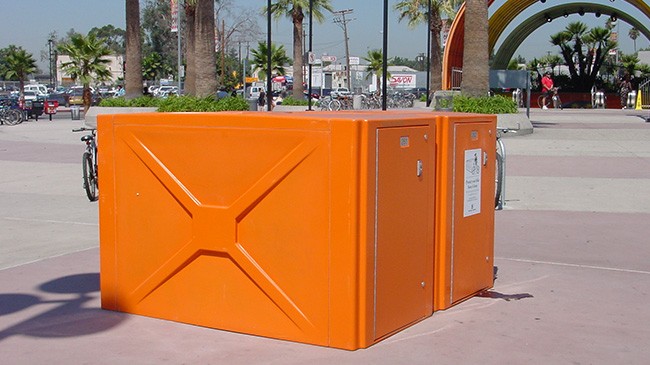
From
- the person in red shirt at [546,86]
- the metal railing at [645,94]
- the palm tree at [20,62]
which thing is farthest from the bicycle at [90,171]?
the palm tree at [20,62]

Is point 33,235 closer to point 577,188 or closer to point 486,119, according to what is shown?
point 486,119

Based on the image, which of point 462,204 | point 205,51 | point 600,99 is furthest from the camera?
point 600,99

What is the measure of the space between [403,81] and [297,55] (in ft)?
133

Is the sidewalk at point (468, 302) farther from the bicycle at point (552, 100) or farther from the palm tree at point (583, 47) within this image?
the palm tree at point (583, 47)

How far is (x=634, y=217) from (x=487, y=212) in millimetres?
4400

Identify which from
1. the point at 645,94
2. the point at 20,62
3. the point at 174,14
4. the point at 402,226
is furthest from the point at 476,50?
the point at 20,62

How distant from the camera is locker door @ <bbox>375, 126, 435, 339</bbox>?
5.21m

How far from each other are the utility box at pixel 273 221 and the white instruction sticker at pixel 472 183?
1.62ft

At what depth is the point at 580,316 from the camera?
19.8 ft

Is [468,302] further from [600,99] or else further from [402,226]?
[600,99]

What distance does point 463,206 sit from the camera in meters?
6.21

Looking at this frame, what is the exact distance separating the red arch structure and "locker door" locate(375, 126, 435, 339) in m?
32.8

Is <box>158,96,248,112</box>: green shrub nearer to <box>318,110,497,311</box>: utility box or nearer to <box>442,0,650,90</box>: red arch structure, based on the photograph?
<box>442,0,650,90</box>: red arch structure

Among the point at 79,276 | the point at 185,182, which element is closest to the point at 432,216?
the point at 185,182
